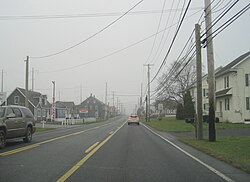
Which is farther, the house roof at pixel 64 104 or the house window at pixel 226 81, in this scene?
the house roof at pixel 64 104

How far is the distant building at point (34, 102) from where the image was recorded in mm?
67394

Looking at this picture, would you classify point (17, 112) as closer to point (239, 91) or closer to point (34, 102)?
point (239, 91)

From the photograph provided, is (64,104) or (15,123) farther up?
(64,104)

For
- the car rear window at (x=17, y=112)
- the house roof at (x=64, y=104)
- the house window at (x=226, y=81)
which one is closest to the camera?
the car rear window at (x=17, y=112)

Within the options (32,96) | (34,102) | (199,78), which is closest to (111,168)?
(199,78)

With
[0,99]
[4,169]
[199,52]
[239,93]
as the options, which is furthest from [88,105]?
[4,169]

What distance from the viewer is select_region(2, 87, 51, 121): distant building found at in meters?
67.4

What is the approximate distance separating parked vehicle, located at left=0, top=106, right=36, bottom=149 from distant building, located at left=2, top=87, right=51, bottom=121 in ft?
158

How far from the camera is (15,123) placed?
1642 cm

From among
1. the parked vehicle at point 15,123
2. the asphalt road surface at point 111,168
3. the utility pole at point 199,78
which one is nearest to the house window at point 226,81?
the utility pole at point 199,78

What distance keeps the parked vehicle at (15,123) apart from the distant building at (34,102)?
1899 inches

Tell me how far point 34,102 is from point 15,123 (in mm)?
56557

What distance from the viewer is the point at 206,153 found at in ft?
44.7

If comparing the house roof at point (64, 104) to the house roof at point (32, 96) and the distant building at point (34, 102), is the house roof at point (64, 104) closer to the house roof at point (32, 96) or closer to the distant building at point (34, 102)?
the distant building at point (34, 102)
